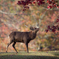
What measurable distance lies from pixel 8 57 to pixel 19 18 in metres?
16.1

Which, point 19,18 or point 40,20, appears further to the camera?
point 19,18

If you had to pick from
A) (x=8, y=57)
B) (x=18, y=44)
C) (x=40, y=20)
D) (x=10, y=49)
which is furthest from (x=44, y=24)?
(x=8, y=57)

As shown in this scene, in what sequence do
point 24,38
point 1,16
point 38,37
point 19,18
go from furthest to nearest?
1. point 1,16
2. point 19,18
3. point 38,37
4. point 24,38

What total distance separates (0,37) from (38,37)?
26.3ft

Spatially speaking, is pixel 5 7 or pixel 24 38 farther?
pixel 5 7

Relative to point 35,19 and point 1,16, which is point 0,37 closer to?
point 1,16

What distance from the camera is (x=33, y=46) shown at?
18641 millimetres

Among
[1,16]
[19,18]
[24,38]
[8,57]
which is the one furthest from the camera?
[1,16]

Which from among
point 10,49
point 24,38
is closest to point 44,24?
point 10,49

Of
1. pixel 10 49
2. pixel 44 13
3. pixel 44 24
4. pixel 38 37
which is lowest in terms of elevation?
pixel 10 49

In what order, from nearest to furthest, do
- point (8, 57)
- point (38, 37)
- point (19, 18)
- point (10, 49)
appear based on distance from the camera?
point (8, 57) → point (38, 37) → point (10, 49) → point (19, 18)

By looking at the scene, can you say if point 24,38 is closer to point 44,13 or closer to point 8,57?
point 8,57

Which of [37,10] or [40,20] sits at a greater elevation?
[37,10]

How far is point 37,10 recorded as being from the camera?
63.0ft
